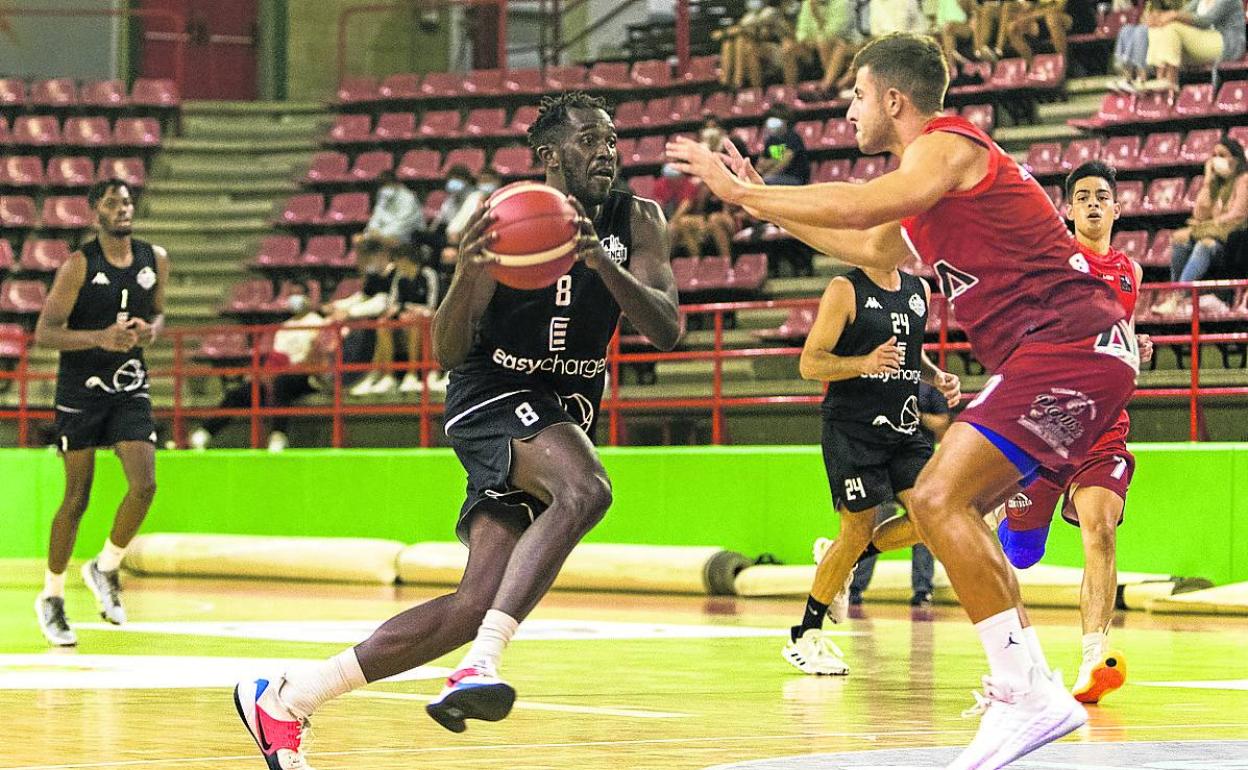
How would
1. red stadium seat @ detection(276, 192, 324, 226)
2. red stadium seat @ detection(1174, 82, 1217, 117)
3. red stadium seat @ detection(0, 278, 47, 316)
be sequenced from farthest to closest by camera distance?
red stadium seat @ detection(276, 192, 324, 226)
red stadium seat @ detection(0, 278, 47, 316)
red stadium seat @ detection(1174, 82, 1217, 117)

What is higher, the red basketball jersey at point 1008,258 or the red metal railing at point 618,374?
the red basketball jersey at point 1008,258

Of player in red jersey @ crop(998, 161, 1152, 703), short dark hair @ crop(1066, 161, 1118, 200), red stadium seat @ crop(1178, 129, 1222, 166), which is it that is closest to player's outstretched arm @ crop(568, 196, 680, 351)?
player in red jersey @ crop(998, 161, 1152, 703)

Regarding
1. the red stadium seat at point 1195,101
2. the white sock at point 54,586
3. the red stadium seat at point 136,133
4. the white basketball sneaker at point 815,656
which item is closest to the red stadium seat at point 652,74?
the red stadium seat at point 136,133

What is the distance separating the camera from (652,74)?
2400 centimetres

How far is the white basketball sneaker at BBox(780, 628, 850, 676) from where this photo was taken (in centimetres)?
898

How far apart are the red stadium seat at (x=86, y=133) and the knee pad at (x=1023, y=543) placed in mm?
19768

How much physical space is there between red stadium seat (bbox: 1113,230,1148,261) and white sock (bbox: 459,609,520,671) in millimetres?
12031

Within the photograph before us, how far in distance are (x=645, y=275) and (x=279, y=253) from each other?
18.5 metres

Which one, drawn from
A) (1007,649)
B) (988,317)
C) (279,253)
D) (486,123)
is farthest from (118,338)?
(486,123)

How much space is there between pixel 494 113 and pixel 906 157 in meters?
19.5

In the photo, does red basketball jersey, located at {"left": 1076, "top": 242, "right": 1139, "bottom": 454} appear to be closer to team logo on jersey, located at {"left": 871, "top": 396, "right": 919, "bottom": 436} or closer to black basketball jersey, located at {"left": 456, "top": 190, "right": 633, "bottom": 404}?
team logo on jersey, located at {"left": 871, "top": 396, "right": 919, "bottom": 436}

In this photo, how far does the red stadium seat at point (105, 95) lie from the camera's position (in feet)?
87.5

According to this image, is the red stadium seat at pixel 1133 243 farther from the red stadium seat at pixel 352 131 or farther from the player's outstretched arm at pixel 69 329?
the red stadium seat at pixel 352 131

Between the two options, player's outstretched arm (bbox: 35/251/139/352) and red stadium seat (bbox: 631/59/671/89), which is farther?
red stadium seat (bbox: 631/59/671/89)
